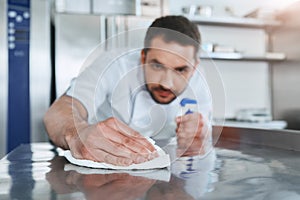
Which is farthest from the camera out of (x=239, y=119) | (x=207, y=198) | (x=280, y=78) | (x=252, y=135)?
(x=280, y=78)

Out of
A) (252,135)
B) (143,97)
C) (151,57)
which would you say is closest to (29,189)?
(151,57)

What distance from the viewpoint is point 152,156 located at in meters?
0.54

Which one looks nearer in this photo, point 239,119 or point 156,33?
point 156,33

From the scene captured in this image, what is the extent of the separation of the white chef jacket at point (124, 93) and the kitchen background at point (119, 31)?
0.70m

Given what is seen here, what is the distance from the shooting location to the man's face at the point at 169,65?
71cm

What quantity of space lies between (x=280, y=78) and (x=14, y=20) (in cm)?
209

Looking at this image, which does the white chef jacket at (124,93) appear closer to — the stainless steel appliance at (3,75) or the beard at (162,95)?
the beard at (162,95)

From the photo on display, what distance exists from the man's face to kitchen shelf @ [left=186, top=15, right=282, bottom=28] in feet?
5.69

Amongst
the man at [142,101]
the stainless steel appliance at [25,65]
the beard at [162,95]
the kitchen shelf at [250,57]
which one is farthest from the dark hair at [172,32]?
the kitchen shelf at [250,57]

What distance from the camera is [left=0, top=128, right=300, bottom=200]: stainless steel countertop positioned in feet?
1.15

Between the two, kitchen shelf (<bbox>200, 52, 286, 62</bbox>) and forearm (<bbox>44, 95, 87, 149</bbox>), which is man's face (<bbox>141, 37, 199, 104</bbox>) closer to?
forearm (<bbox>44, 95, 87, 149</bbox>)

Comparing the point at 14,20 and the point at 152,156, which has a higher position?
the point at 14,20

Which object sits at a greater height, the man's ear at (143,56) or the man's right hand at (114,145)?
the man's ear at (143,56)

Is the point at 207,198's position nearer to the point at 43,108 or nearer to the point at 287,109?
the point at 43,108
